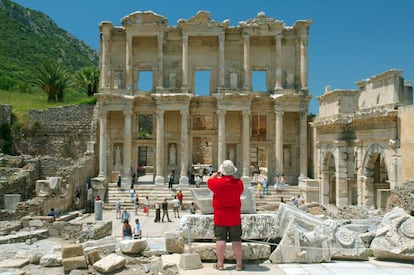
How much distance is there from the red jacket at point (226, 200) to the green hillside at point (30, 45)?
40190 millimetres

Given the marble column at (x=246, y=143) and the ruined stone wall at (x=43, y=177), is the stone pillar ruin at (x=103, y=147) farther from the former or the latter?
the marble column at (x=246, y=143)

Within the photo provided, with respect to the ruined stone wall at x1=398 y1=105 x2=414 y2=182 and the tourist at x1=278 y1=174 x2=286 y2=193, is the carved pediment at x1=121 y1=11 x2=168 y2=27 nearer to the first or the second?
the tourist at x1=278 y1=174 x2=286 y2=193

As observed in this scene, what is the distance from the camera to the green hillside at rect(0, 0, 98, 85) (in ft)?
166

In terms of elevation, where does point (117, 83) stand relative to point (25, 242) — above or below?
above

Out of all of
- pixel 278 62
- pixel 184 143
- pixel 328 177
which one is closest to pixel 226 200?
pixel 328 177

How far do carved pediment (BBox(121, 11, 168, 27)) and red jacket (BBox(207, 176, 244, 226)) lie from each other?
23492 mm

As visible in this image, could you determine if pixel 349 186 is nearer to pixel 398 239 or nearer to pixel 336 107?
pixel 336 107

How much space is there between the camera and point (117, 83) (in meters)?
29.2

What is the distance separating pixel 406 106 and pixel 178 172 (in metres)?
17.2

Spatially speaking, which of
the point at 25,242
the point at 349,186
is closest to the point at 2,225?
the point at 25,242

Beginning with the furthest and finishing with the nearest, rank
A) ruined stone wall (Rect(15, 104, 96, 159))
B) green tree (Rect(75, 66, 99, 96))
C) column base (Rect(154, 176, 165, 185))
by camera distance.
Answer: green tree (Rect(75, 66, 99, 96))
ruined stone wall (Rect(15, 104, 96, 159))
column base (Rect(154, 176, 165, 185))

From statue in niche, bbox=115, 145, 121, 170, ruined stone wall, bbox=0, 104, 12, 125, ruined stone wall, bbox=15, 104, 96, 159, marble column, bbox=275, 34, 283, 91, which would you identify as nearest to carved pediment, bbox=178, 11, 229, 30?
marble column, bbox=275, 34, 283, 91

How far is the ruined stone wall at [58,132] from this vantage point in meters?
32.4

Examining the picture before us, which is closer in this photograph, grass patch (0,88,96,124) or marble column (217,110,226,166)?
marble column (217,110,226,166)
